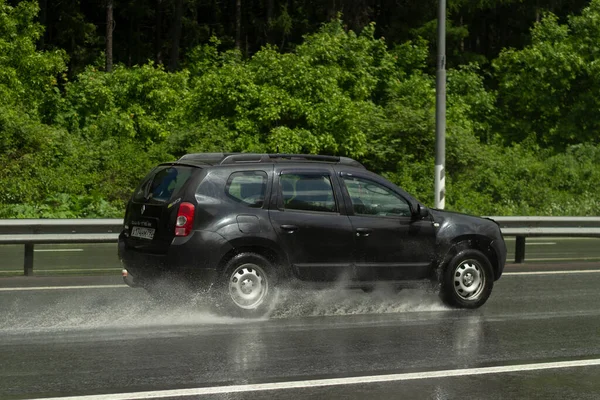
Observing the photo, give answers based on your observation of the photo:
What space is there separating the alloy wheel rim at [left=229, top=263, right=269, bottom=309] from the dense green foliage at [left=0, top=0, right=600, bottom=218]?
41.5 ft

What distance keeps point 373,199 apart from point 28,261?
211 inches

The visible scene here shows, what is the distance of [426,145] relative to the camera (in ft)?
92.4

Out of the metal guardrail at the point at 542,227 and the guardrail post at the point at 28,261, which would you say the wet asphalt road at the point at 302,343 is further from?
the metal guardrail at the point at 542,227

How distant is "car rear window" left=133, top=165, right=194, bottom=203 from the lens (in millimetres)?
10391

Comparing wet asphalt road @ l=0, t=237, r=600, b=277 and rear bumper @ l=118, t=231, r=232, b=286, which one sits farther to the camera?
wet asphalt road @ l=0, t=237, r=600, b=277

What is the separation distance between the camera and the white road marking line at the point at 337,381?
22.2 feet

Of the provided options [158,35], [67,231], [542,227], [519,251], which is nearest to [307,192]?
[67,231]

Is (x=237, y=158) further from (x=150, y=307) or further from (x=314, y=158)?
(x=150, y=307)


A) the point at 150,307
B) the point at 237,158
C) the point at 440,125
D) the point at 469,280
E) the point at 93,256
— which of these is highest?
the point at 440,125

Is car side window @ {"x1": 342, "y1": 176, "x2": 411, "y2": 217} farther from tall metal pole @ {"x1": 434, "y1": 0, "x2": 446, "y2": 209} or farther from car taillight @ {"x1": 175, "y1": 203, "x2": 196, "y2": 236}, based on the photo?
tall metal pole @ {"x1": 434, "y1": 0, "x2": 446, "y2": 209}

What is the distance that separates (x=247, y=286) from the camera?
33.6 ft

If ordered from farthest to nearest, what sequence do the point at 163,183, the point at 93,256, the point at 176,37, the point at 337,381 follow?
1. the point at 176,37
2. the point at 93,256
3. the point at 163,183
4. the point at 337,381

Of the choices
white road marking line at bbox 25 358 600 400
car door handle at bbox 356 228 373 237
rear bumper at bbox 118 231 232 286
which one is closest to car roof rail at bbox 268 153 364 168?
car door handle at bbox 356 228 373 237

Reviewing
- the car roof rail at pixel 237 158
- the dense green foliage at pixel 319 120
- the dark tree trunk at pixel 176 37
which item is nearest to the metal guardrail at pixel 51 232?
the car roof rail at pixel 237 158
